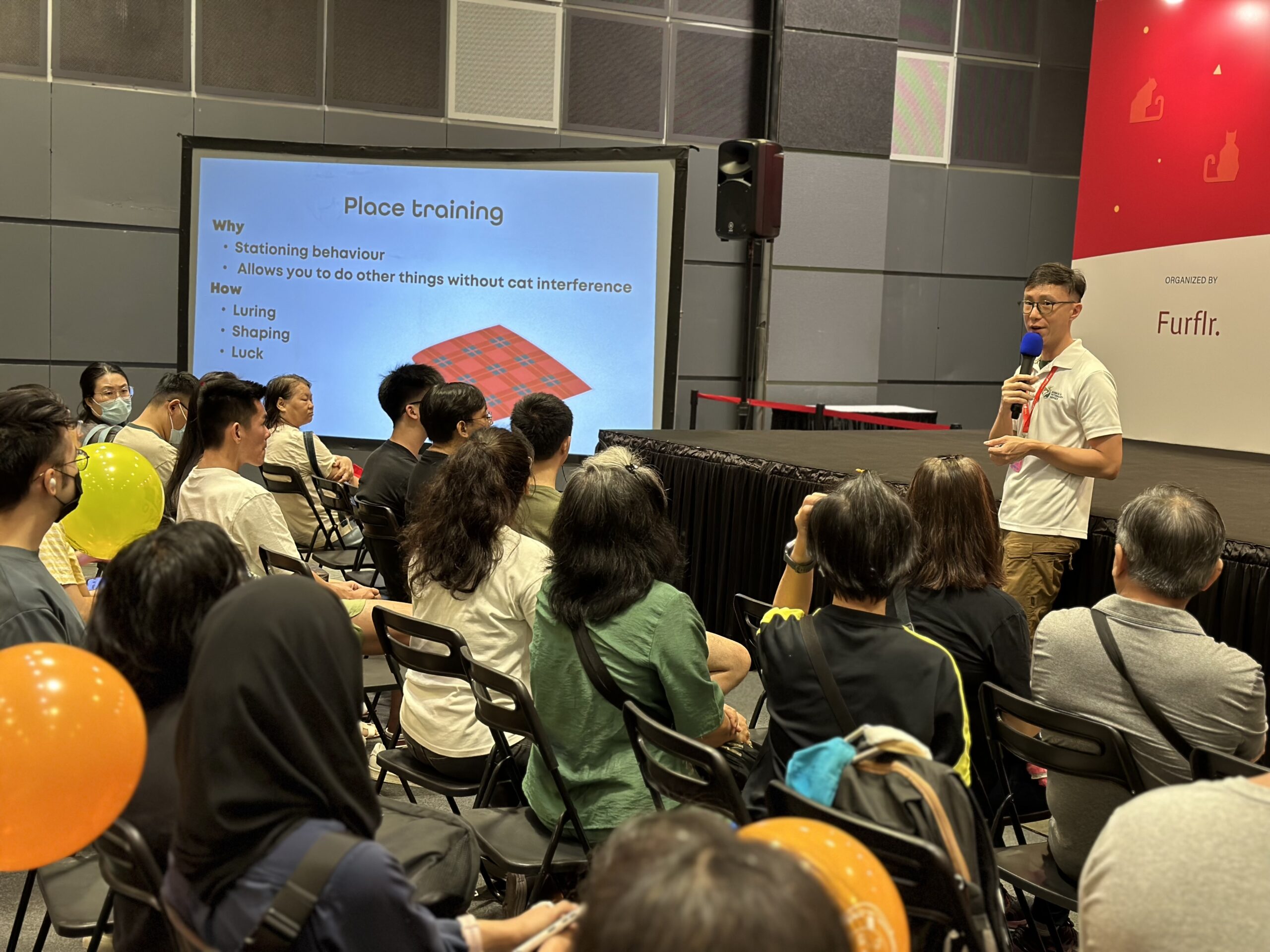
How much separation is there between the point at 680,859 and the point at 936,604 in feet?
6.10

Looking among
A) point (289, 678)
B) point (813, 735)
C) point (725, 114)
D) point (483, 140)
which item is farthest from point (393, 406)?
point (725, 114)

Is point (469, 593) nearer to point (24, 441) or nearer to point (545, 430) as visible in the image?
point (24, 441)

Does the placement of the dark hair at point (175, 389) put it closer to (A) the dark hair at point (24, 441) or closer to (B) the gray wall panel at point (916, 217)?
(A) the dark hair at point (24, 441)

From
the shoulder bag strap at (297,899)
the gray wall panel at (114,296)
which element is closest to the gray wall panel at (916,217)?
the gray wall panel at (114,296)

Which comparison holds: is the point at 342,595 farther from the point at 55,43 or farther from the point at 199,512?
the point at 55,43

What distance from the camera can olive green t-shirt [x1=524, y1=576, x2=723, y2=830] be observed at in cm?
222

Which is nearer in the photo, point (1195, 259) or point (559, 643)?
point (559, 643)

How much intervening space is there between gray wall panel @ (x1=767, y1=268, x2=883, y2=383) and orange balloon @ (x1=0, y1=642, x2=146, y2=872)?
7.34 meters

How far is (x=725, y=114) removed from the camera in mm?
8414

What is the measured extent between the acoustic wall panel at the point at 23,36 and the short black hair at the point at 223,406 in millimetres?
5038

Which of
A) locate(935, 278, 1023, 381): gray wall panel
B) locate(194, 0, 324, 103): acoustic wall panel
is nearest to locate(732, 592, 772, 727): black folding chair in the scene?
locate(194, 0, 324, 103): acoustic wall panel

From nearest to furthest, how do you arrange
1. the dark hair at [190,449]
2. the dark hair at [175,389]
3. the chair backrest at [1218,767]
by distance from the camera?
the chair backrest at [1218,767]
the dark hair at [190,449]
the dark hair at [175,389]

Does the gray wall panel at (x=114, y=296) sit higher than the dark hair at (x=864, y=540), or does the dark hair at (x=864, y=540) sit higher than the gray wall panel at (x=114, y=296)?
the gray wall panel at (x=114, y=296)

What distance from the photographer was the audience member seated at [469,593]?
2.67 meters
